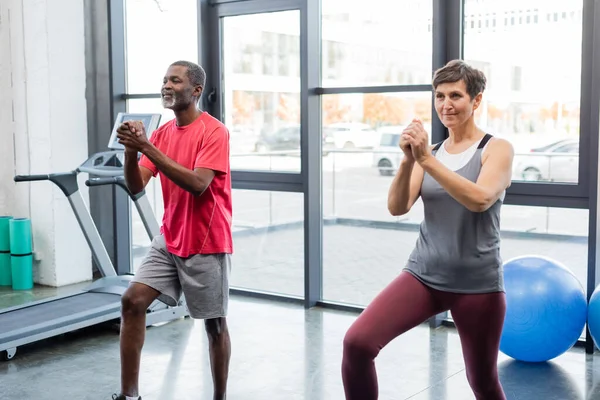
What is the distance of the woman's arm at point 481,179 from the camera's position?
A: 2389 millimetres

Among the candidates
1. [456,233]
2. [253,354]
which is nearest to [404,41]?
[253,354]

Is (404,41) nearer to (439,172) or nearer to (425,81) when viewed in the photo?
(425,81)

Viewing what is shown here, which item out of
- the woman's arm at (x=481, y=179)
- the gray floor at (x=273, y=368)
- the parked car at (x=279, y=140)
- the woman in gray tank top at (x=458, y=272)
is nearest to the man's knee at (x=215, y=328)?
the gray floor at (x=273, y=368)

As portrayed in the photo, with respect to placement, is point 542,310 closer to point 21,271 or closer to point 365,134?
point 365,134

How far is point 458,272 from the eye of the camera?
253 centimetres

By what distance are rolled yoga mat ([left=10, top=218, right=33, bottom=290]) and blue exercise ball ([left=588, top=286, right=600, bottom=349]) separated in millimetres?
4375

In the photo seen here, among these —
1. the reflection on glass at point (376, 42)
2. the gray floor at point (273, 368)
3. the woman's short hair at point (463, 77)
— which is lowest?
the gray floor at point (273, 368)

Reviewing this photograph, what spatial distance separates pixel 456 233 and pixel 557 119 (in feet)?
7.85

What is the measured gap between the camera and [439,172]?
94.0 inches

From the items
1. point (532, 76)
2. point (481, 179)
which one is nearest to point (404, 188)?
point (481, 179)

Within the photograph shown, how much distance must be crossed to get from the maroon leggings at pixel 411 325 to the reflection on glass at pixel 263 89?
3247 mm

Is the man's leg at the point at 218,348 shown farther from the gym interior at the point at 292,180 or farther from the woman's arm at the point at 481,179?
the woman's arm at the point at 481,179

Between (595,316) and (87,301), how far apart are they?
127 inches

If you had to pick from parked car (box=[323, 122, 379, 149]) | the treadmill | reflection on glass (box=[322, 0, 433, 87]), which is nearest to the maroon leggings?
the treadmill
